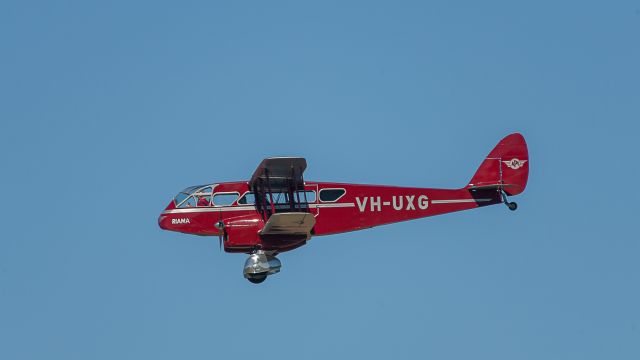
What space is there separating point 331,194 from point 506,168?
5.26 metres

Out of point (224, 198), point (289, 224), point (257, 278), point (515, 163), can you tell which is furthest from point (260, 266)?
point (515, 163)

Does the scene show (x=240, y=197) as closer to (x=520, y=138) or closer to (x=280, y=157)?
(x=280, y=157)

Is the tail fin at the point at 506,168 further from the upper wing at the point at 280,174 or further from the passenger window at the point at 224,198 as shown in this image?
the passenger window at the point at 224,198

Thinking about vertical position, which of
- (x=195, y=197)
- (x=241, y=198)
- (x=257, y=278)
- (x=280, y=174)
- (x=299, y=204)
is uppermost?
(x=280, y=174)

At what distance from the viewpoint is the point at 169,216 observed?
90.5 ft

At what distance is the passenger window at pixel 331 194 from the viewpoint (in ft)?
90.0

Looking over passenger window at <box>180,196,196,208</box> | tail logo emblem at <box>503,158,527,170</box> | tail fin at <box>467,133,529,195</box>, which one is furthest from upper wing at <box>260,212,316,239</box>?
tail logo emblem at <box>503,158,527,170</box>

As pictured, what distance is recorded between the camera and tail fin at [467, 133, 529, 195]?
28.2 metres

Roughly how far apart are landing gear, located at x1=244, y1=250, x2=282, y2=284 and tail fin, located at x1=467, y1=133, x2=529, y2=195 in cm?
619

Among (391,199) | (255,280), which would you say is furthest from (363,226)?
(255,280)

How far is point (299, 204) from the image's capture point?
27219 millimetres

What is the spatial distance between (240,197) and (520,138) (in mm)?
8491

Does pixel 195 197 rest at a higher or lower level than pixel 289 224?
higher

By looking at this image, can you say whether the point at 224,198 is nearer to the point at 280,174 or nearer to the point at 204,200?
the point at 204,200
